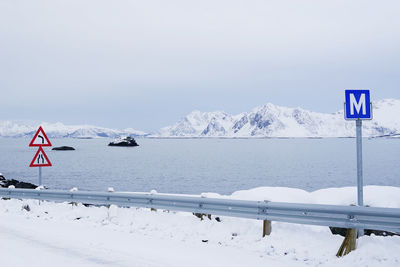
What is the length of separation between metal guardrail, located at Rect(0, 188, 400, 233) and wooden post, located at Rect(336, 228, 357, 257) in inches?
5.3

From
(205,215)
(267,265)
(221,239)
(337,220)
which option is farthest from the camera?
(205,215)

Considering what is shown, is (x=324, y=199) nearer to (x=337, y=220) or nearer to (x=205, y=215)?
(x=337, y=220)

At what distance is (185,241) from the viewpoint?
930 centimetres

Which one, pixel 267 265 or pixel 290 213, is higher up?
pixel 290 213

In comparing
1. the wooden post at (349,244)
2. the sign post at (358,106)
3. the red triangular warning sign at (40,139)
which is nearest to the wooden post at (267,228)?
the wooden post at (349,244)

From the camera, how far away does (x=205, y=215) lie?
1092 cm

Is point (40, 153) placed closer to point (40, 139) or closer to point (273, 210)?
point (40, 139)

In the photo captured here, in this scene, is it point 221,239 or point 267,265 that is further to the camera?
point 221,239

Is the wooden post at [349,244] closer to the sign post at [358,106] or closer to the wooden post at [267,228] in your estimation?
the sign post at [358,106]

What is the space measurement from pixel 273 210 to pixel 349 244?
1.86 meters

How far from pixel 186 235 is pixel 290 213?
2655mm

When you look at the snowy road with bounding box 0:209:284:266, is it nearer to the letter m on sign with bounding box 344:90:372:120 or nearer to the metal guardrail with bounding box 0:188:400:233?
the metal guardrail with bounding box 0:188:400:233

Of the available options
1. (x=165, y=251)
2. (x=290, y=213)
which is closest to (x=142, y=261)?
(x=165, y=251)

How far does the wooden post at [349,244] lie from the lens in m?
7.50
